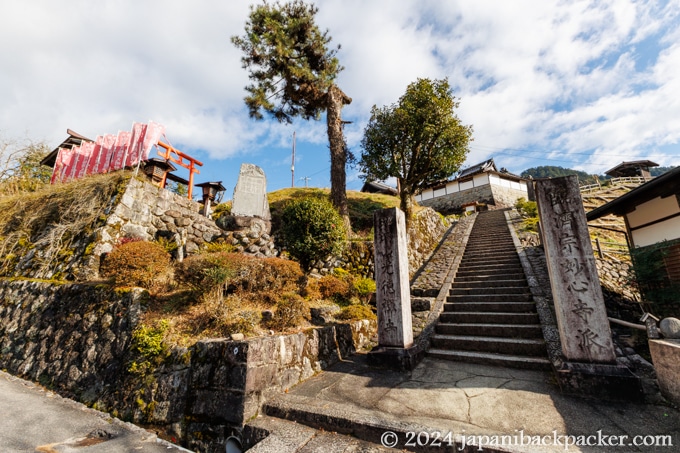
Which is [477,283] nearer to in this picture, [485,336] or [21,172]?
[485,336]

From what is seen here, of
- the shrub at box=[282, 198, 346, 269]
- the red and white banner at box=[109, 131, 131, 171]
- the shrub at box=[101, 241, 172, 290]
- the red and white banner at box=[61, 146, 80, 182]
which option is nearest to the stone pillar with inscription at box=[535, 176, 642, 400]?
the shrub at box=[282, 198, 346, 269]

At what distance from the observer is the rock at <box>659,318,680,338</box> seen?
350cm

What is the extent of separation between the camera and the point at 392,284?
549cm

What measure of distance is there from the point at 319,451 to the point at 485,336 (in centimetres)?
470

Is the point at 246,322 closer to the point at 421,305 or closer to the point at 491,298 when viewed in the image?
the point at 421,305

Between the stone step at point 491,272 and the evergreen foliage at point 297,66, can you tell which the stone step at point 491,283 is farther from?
the evergreen foliage at point 297,66

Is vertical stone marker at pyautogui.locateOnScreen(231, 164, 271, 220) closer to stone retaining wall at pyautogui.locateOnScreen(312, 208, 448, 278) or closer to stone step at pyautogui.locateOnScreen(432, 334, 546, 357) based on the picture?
stone retaining wall at pyautogui.locateOnScreen(312, 208, 448, 278)

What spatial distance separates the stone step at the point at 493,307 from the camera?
6453mm

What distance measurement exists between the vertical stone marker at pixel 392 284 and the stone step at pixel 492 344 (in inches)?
43.0

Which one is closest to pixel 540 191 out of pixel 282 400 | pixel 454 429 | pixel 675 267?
pixel 454 429

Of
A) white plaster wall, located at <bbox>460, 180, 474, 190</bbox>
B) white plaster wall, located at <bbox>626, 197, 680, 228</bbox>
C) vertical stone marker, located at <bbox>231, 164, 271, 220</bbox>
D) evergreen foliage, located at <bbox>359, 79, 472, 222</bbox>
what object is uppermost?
white plaster wall, located at <bbox>460, 180, 474, 190</bbox>

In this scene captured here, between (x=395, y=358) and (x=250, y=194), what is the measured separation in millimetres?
8561

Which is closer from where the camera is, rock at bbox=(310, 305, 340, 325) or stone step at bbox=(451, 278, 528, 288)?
rock at bbox=(310, 305, 340, 325)

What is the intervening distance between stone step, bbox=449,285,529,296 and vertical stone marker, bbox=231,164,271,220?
25.4 ft
